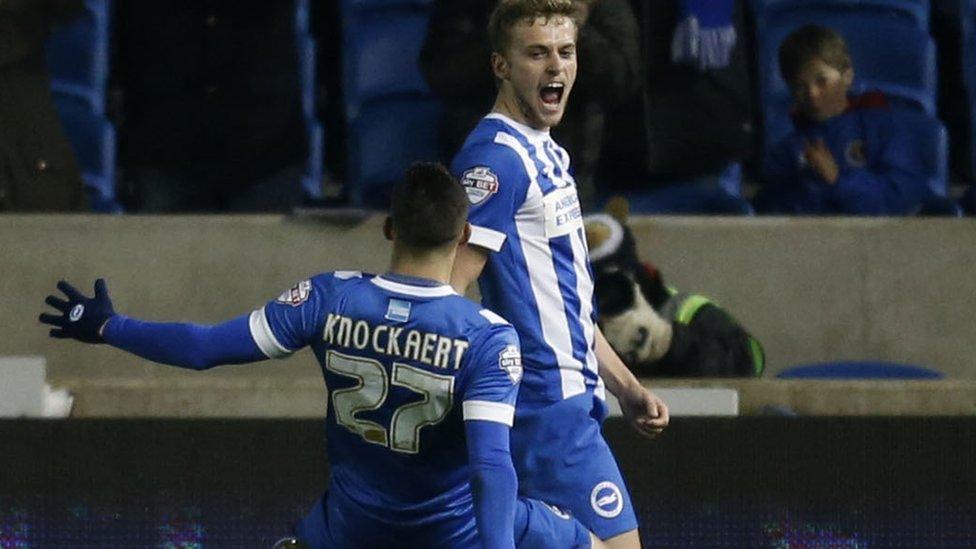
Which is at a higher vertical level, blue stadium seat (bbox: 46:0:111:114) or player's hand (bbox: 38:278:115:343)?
blue stadium seat (bbox: 46:0:111:114)

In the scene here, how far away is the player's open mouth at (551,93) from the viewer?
4.71 meters

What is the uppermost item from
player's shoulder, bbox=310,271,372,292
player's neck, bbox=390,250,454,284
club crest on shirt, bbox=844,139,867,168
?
club crest on shirt, bbox=844,139,867,168

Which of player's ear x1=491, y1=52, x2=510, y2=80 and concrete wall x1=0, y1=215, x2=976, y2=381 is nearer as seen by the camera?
player's ear x1=491, y1=52, x2=510, y2=80

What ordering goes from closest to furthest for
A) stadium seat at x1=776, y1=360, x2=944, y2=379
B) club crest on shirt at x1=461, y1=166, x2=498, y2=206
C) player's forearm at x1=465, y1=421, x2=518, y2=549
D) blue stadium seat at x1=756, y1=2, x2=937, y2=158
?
player's forearm at x1=465, y1=421, x2=518, y2=549, club crest on shirt at x1=461, y1=166, x2=498, y2=206, stadium seat at x1=776, y1=360, x2=944, y2=379, blue stadium seat at x1=756, y1=2, x2=937, y2=158

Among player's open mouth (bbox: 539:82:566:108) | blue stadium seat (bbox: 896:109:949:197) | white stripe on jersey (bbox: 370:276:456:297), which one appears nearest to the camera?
white stripe on jersey (bbox: 370:276:456:297)

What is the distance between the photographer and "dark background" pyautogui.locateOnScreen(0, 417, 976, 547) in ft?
19.5

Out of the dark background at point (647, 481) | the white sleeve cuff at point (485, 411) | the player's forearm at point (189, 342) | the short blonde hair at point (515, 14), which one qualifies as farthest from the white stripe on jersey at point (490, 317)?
the dark background at point (647, 481)

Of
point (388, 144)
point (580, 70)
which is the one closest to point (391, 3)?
point (388, 144)

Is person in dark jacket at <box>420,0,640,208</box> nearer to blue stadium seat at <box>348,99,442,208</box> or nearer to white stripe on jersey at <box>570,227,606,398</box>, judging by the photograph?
blue stadium seat at <box>348,99,442,208</box>

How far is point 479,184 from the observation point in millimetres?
4543

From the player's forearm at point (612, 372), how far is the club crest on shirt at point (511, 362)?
2.45ft

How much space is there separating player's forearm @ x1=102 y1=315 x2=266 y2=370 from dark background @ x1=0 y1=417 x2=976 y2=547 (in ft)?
5.61

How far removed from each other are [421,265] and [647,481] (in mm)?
1984

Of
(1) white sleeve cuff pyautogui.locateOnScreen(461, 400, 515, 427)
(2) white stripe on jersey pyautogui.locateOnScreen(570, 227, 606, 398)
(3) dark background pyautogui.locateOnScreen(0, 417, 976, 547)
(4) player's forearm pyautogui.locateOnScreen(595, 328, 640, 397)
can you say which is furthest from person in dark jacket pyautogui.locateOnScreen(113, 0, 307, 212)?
(1) white sleeve cuff pyautogui.locateOnScreen(461, 400, 515, 427)
